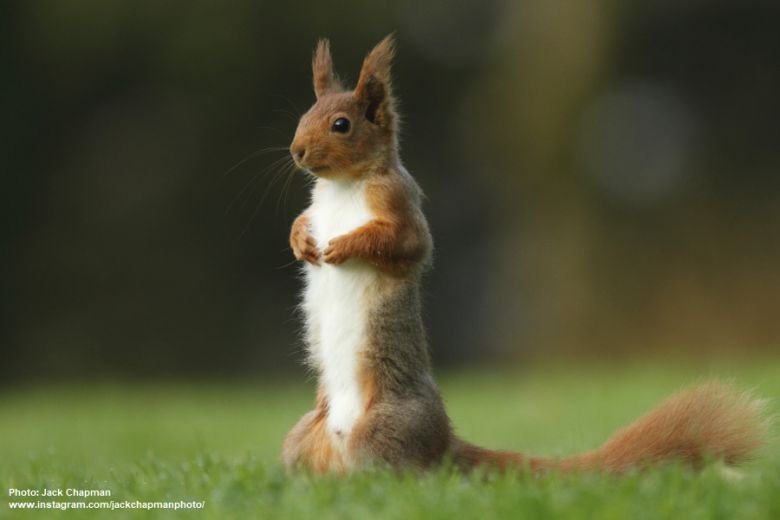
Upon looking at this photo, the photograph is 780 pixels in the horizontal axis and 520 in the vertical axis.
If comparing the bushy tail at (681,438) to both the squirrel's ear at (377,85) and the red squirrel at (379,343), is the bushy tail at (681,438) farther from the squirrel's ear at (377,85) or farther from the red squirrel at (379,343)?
the squirrel's ear at (377,85)

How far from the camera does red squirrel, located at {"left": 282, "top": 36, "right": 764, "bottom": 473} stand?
3.70 meters

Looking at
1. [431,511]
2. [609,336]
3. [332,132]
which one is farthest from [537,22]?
[431,511]

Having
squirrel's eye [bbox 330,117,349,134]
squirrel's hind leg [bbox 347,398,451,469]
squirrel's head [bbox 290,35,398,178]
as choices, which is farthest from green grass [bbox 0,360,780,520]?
squirrel's eye [bbox 330,117,349,134]

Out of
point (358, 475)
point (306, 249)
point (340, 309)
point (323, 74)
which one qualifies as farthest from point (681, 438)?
point (323, 74)

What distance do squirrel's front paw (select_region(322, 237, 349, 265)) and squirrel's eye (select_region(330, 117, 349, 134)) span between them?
1.24 feet

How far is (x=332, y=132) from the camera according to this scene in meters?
3.87

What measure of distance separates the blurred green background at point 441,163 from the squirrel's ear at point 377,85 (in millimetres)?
9471

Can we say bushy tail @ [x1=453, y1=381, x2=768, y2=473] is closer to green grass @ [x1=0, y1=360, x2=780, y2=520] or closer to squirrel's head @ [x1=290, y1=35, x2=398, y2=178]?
green grass @ [x1=0, y1=360, x2=780, y2=520]

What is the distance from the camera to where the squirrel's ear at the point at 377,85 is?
3955mm

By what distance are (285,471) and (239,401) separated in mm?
6414

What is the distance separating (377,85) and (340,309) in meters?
0.76

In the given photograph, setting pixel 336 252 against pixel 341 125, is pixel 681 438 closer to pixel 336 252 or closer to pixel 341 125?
pixel 336 252

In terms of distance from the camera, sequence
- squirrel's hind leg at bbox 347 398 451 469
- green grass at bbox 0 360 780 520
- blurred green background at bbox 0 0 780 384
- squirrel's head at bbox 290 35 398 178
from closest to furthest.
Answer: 1. green grass at bbox 0 360 780 520
2. squirrel's hind leg at bbox 347 398 451 469
3. squirrel's head at bbox 290 35 398 178
4. blurred green background at bbox 0 0 780 384

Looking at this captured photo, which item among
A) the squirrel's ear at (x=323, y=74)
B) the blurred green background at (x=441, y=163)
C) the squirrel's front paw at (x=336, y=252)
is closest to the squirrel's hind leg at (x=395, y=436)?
the squirrel's front paw at (x=336, y=252)
